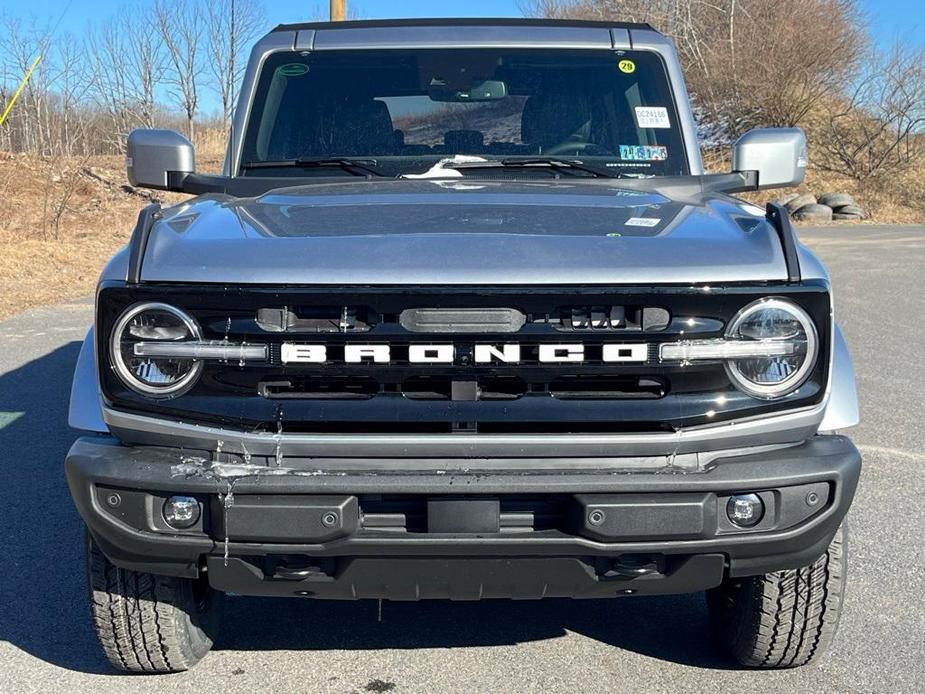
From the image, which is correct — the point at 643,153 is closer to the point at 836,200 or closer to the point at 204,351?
the point at 204,351

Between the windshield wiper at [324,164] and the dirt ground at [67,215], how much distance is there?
7.79 metres

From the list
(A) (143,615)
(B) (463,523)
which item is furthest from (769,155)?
(A) (143,615)

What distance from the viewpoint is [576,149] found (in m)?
3.97

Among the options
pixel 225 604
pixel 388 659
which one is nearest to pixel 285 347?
pixel 388 659

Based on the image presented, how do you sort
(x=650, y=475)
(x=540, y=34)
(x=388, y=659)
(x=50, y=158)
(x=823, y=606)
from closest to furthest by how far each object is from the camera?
(x=650, y=475), (x=823, y=606), (x=388, y=659), (x=540, y=34), (x=50, y=158)

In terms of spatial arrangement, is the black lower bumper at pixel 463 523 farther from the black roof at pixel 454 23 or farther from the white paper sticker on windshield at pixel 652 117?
the black roof at pixel 454 23

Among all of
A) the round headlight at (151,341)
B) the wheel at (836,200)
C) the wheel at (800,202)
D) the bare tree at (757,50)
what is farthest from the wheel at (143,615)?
the bare tree at (757,50)

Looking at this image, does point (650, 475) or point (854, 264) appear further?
point (854, 264)

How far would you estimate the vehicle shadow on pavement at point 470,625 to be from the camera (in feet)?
11.1

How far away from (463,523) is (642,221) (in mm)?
1012

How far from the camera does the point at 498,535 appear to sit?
8.27 feet

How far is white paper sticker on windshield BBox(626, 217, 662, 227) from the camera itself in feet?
9.45

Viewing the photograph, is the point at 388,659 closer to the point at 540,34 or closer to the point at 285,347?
the point at 285,347

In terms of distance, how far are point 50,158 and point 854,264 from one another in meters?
16.2
